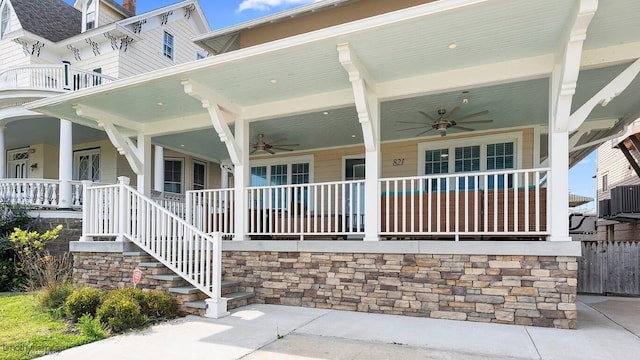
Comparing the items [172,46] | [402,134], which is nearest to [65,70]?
[172,46]

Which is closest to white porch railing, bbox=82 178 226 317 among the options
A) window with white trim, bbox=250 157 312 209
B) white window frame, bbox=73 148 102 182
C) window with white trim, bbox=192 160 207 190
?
window with white trim, bbox=250 157 312 209


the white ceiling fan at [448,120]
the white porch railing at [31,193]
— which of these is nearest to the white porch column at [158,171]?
the white porch railing at [31,193]

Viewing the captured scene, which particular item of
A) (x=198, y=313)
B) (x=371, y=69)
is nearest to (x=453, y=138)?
(x=371, y=69)

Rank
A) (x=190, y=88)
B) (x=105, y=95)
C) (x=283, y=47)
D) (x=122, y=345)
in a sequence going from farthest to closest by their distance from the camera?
(x=105, y=95) → (x=190, y=88) → (x=283, y=47) → (x=122, y=345)

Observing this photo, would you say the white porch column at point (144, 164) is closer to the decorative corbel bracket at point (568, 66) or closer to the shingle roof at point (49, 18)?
the decorative corbel bracket at point (568, 66)

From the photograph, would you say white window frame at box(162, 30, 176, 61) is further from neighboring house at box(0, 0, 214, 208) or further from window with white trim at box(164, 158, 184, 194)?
window with white trim at box(164, 158, 184, 194)

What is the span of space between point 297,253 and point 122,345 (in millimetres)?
2788

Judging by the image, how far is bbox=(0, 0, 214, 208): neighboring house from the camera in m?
10.9

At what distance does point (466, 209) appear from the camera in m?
5.34

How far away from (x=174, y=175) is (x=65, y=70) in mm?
4374

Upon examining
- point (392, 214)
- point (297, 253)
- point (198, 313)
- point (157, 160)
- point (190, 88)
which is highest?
point (190, 88)

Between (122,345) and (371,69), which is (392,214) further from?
(122,345)

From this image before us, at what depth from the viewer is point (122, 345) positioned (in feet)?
13.9

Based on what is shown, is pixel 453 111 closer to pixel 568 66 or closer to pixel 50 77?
pixel 568 66
